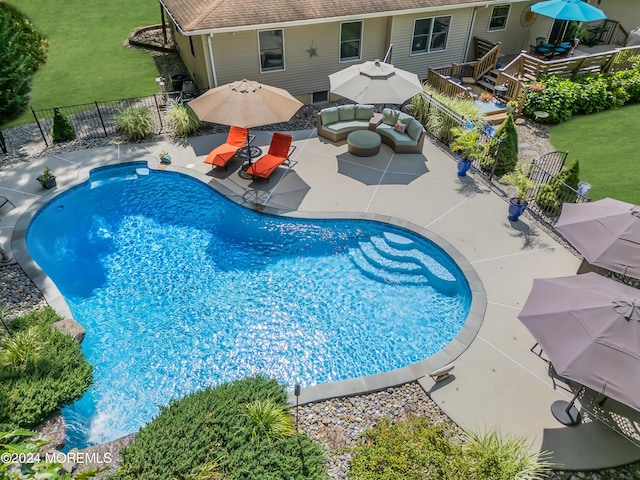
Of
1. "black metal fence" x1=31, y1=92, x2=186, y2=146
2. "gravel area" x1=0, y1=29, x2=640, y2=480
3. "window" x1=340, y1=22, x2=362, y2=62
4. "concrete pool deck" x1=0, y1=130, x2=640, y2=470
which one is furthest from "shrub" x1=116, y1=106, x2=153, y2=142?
"window" x1=340, y1=22, x2=362, y2=62

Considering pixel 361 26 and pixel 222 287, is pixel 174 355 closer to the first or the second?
pixel 222 287

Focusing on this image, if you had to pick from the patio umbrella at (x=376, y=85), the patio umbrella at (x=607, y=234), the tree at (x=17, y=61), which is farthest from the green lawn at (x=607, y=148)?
the tree at (x=17, y=61)

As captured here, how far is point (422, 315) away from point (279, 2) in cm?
1394

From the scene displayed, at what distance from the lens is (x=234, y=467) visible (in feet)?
22.0

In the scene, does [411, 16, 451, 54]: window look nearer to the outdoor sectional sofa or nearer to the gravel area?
the outdoor sectional sofa

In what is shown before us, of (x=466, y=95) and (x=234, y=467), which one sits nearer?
(x=234, y=467)

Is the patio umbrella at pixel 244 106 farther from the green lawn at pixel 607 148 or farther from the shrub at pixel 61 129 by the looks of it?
the green lawn at pixel 607 148

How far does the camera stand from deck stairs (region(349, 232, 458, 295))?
11406 millimetres

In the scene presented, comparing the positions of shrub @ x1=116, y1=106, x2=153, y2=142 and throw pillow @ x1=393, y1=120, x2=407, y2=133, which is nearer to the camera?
throw pillow @ x1=393, y1=120, x2=407, y2=133

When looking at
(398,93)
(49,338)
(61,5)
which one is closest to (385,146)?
(398,93)

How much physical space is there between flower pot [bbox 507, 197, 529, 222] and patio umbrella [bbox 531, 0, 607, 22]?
1068 cm

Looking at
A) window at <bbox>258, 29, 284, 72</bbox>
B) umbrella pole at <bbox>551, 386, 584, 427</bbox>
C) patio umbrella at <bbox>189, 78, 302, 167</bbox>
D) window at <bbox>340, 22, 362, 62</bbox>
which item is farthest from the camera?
window at <bbox>340, 22, 362, 62</bbox>

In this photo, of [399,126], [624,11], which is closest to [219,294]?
[399,126]

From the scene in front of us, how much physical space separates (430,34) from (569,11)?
5707mm
